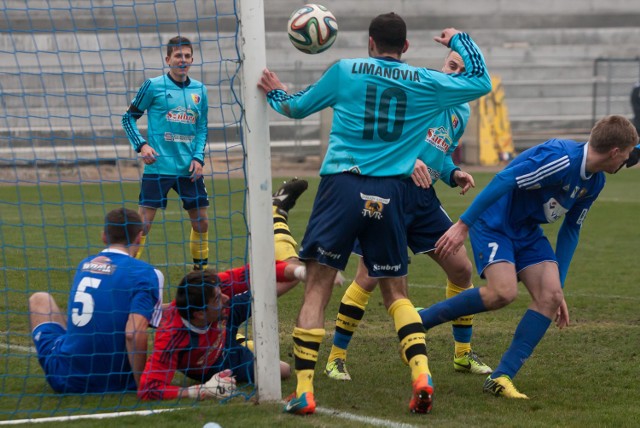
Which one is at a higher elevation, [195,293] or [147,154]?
[147,154]

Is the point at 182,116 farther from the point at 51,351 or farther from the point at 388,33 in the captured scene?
the point at 388,33

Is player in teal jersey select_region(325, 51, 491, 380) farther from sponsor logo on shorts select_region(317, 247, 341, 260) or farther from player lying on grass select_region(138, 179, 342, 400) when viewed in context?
sponsor logo on shorts select_region(317, 247, 341, 260)

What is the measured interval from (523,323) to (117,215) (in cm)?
246

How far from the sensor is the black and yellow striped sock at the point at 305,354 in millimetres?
5074

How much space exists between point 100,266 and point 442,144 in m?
2.38

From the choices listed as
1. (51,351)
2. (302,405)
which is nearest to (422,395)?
(302,405)

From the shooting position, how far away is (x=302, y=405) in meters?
4.91

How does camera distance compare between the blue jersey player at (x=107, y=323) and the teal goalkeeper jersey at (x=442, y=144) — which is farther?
the teal goalkeeper jersey at (x=442, y=144)

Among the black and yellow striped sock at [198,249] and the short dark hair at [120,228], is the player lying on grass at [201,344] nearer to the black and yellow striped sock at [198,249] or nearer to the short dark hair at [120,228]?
the short dark hair at [120,228]

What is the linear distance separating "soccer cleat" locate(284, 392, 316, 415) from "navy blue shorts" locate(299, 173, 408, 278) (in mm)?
730

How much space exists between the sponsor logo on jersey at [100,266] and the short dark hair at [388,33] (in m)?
1.92

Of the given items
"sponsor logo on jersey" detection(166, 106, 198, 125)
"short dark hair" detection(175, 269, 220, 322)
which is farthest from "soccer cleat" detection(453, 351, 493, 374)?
"sponsor logo on jersey" detection(166, 106, 198, 125)

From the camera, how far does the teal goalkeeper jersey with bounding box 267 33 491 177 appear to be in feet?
16.8

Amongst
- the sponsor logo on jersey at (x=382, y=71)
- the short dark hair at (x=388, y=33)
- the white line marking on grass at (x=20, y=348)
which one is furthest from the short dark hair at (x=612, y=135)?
the white line marking on grass at (x=20, y=348)
